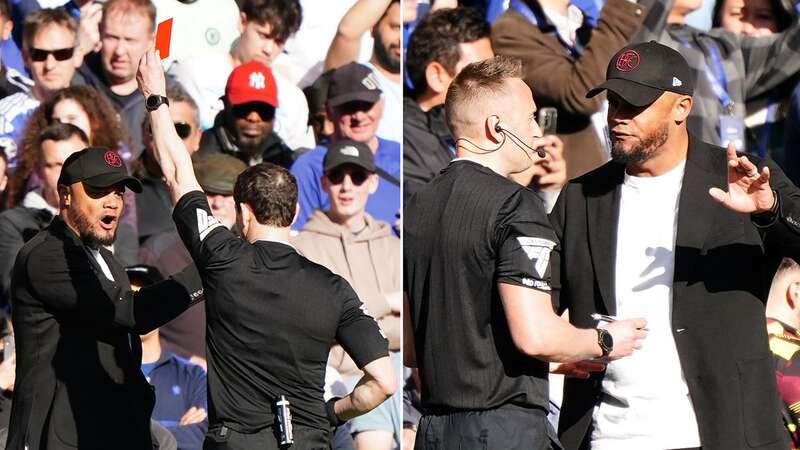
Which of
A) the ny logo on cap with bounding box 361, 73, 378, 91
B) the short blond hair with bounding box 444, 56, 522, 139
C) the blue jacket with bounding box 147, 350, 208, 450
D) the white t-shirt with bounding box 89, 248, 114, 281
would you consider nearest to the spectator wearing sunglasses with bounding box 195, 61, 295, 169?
the ny logo on cap with bounding box 361, 73, 378, 91

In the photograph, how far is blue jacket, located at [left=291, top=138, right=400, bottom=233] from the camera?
7.06 metres

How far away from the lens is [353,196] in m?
7.04

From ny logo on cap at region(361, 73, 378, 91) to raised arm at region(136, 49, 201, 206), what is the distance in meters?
2.89

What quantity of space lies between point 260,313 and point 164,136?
672 millimetres

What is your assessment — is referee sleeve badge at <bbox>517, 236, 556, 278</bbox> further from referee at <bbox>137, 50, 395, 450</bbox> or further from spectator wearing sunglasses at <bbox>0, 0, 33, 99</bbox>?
spectator wearing sunglasses at <bbox>0, 0, 33, 99</bbox>

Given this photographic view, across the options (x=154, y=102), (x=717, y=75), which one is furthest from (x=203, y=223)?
(x=717, y=75)

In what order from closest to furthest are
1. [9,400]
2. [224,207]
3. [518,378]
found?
[518,378] → [9,400] → [224,207]

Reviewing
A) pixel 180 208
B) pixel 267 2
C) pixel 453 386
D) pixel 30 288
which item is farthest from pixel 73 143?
pixel 453 386

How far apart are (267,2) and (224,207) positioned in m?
1.14

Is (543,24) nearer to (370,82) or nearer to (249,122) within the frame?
(370,82)

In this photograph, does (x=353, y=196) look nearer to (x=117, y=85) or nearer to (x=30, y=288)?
(x=117, y=85)

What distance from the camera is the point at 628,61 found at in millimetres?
4398

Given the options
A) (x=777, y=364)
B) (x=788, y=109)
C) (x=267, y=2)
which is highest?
(x=267, y=2)

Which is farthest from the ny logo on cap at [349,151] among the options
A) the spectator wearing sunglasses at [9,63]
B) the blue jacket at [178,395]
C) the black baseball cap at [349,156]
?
the spectator wearing sunglasses at [9,63]
